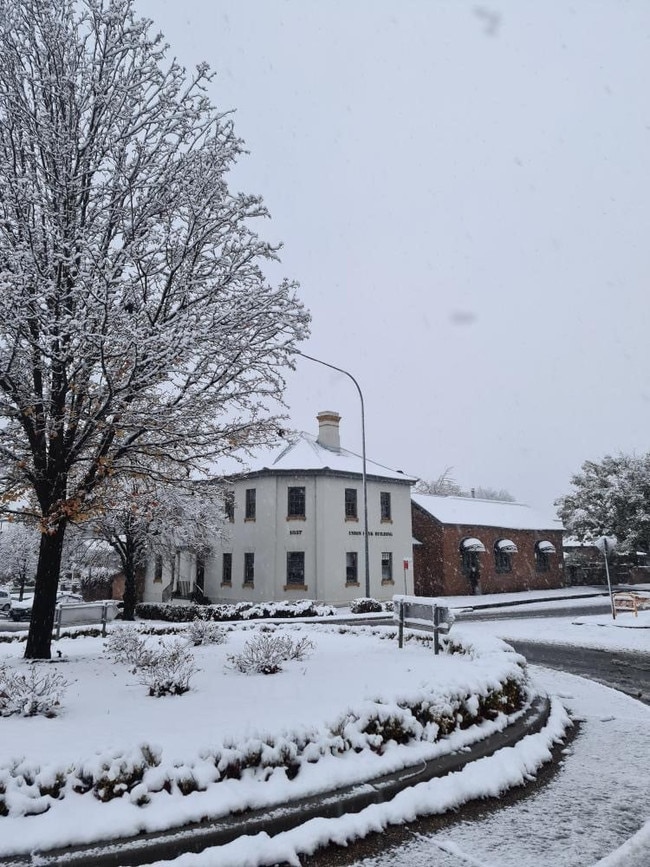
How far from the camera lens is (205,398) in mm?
8789

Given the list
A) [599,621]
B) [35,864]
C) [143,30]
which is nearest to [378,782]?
[35,864]

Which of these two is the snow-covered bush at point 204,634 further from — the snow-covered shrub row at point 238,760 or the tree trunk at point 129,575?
the tree trunk at point 129,575

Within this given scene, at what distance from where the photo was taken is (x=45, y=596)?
28.5ft

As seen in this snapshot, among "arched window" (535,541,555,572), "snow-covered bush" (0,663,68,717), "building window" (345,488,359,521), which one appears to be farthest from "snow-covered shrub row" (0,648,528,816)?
"arched window" (535,541,555,572)

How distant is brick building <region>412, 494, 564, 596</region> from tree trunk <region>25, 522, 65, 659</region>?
2780 cm

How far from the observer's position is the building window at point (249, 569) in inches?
1130

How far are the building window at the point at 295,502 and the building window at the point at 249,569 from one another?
9.98 feet

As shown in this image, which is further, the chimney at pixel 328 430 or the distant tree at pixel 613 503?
the distant tree at pixel 613 503

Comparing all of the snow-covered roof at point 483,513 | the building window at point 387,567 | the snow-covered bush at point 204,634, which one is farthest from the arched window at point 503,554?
the snow-covered bush at point 204,634

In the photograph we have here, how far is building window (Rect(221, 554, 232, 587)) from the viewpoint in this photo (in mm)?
29984

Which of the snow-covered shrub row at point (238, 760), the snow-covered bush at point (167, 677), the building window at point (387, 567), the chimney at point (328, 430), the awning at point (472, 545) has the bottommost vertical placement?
the snow-covered shrub row at point (238, 760)

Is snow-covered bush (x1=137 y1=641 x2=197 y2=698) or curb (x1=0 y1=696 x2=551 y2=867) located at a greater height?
snow-covered bush (x1=137 y1=641 x2=197 y2=698)

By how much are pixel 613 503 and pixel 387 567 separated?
820 inches

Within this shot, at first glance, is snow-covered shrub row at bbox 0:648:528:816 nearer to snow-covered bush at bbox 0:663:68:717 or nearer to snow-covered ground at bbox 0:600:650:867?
snow-covered ground at bbox 0:600:650:867
